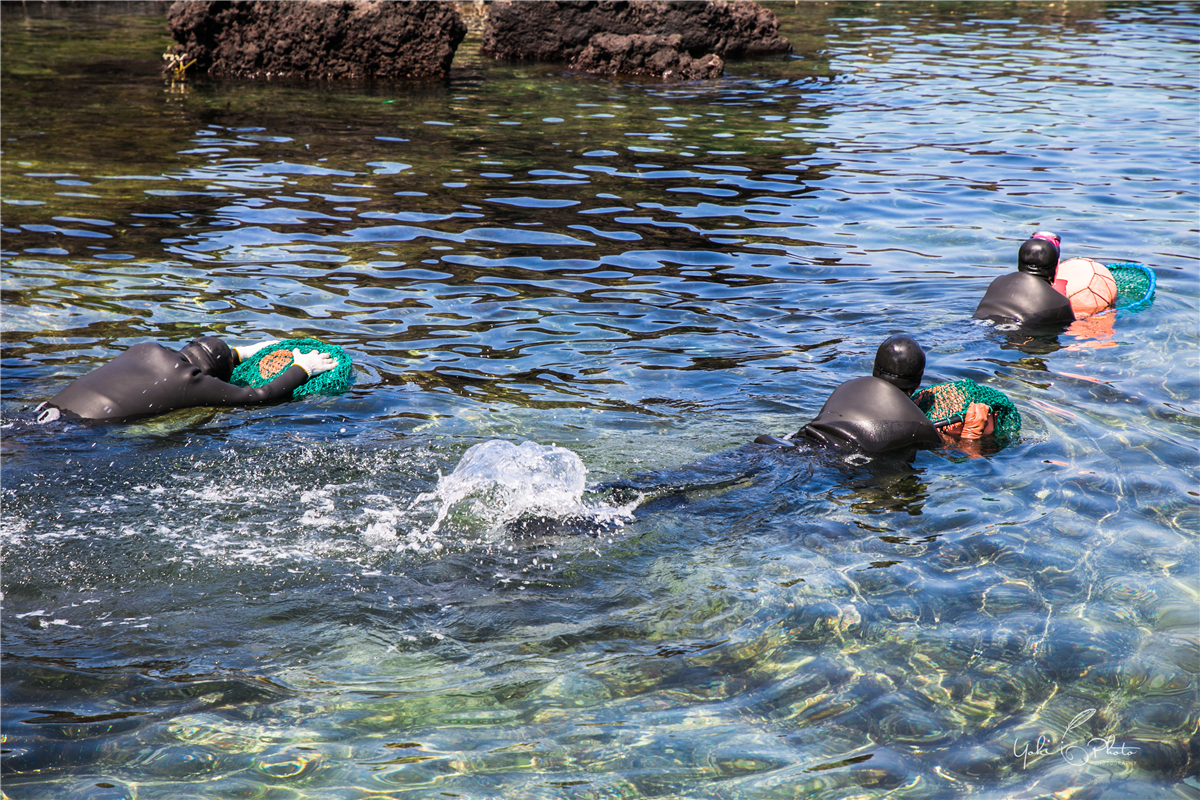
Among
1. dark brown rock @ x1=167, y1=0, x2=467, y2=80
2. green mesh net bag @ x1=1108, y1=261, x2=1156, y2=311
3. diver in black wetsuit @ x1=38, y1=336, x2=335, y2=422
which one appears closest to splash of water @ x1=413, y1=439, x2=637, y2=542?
diver in black wetsuit @ x1=38, y1=336, x2=335, y2=422

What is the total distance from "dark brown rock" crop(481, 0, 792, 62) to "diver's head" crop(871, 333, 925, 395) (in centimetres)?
1659

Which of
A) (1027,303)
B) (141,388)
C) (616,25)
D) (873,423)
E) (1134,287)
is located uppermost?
(616,25)

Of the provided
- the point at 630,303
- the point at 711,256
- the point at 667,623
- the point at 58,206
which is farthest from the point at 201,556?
the point at 58,206

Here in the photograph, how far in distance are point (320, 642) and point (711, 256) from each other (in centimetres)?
696

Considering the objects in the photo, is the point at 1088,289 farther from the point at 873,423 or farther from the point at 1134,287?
the point at 873,423

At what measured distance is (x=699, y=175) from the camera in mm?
13305

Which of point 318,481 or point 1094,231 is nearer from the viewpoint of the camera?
point 318,481

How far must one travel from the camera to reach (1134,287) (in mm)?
8844

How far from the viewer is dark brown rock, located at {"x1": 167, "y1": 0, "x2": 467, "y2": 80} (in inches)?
754

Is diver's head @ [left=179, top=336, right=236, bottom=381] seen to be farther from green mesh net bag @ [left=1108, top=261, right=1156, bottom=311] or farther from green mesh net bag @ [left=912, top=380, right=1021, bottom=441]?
green mesh net bag @ [left=1108, top=261, right=1156, bottom=311]

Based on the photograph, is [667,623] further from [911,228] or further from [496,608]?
[911,228]

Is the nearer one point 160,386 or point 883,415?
point 883,415
